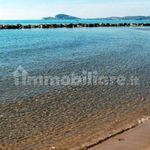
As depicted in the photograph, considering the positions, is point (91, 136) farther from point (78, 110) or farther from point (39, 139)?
point (78, 110)

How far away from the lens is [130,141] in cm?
822

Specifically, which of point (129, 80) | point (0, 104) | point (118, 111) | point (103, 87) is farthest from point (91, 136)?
point (129, 80)

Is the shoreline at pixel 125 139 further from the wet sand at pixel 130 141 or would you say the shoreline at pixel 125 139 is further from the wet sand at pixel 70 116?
the wet sand at pixel 70 116

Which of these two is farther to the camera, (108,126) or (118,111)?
(118,111)

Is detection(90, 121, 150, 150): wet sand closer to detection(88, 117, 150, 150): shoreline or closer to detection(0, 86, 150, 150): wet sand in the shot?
detection(88, 117, 150, 150): shoreline

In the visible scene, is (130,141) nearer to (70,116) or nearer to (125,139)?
(125,139)

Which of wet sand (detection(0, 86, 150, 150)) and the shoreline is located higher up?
the shoreline

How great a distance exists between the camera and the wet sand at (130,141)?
25.6 ft

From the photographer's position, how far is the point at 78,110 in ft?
42.1

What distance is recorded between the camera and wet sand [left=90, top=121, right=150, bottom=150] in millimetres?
7805

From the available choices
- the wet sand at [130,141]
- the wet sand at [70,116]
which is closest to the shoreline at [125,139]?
the wet sand at [130,141]

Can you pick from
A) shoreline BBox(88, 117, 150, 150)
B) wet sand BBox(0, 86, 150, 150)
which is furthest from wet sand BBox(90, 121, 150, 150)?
wet sand BBox(0, 86, 150, 150)

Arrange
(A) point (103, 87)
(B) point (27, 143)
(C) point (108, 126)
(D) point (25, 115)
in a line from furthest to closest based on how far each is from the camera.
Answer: (A) point (103, 87), (D) point (25, 115), (C) point (108, 126), (B) point (27, 143)

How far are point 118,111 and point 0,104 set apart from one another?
12.4 feet
